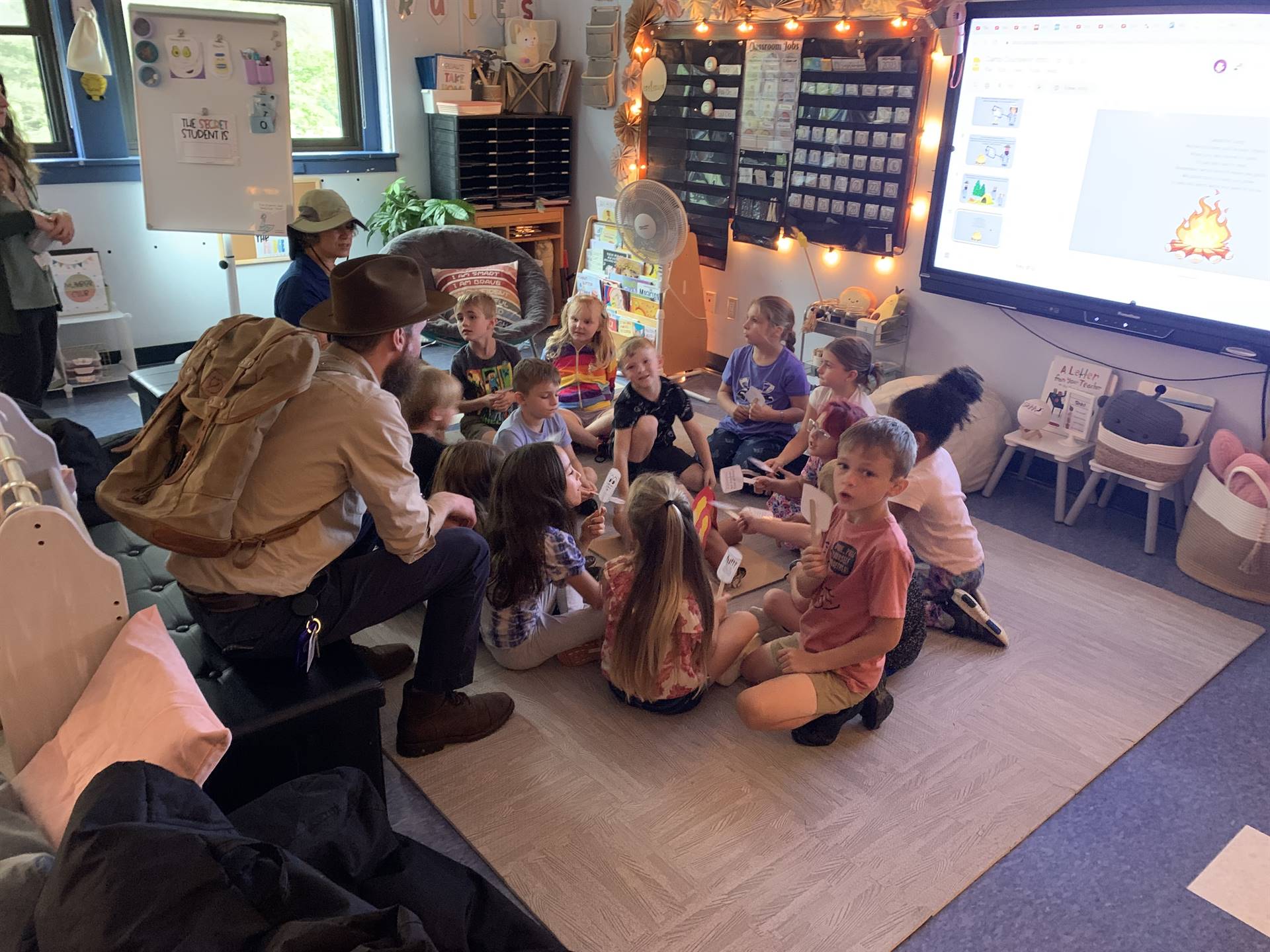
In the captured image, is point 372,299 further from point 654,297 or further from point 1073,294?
point 654,297

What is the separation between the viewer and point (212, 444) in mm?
1753

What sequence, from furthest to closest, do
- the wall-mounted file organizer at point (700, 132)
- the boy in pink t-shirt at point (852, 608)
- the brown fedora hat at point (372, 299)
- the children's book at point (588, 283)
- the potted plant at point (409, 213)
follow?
the potted plant at point (409, 213) < the children's book at point (588, 283) < the wall-mounted file organizer at point (700, 132) < the boy in pink t-shirt at point (852, 608) < the brown fedora hat at point (372, 299)

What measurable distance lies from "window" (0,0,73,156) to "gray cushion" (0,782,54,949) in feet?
14.5

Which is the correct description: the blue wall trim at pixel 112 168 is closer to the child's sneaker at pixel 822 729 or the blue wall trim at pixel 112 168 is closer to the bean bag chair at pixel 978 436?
the bean bag chair at pixel 978 436

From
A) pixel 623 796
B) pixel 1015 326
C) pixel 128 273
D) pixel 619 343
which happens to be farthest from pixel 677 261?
pixel 623 796

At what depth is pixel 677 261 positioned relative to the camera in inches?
207

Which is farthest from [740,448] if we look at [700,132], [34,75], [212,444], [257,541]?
[34,75]

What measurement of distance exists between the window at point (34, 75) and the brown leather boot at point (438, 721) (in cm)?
411

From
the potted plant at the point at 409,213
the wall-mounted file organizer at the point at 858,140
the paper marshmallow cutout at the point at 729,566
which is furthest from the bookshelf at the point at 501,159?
the paper marshmallow cutout at the point at 729,566

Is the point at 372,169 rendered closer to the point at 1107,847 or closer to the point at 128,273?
the point at 128,273

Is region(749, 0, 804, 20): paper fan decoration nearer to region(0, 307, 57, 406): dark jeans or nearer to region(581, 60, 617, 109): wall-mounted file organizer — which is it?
region(581, 60, 617, 109): wall-mounted file organizer

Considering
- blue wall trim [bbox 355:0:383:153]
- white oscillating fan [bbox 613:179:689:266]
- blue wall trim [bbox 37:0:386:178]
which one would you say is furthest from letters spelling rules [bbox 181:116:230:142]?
white oscillating fan [bbox 613:179:689:266]

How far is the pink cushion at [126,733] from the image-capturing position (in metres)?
1.43

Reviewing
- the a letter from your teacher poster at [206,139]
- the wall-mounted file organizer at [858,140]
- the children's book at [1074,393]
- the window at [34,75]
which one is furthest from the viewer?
the window at [34,75]
